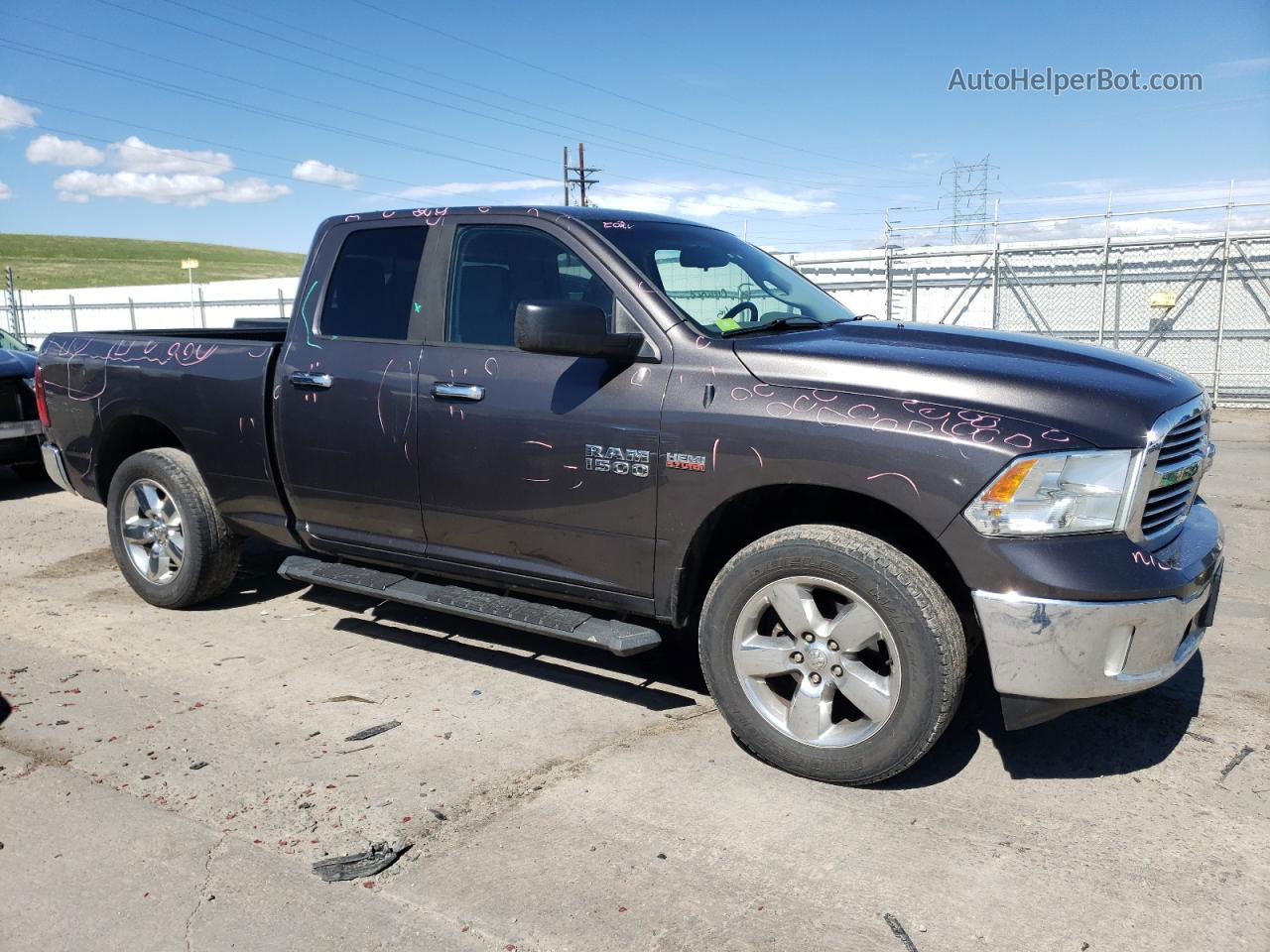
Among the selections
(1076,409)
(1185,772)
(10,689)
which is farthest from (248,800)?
(1185,772)

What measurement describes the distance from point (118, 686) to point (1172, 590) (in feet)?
13.7

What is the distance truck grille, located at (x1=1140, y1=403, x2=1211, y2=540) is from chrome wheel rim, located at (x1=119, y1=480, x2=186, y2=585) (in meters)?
4.49

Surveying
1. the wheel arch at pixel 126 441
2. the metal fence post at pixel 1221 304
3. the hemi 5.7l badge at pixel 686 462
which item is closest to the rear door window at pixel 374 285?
the wheel arch at pixel 126 441

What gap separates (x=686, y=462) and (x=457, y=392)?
1108mm

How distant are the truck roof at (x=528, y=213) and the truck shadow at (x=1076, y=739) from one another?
2.48m

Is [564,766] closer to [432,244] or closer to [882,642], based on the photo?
[882,642]

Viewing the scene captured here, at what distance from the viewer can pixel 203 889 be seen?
9.29 ft

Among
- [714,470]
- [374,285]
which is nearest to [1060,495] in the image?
[714,470]

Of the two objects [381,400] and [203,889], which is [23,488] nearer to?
[381,400]

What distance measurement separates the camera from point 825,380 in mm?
3344

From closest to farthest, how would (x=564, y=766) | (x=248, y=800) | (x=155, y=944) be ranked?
(x=155, y=944) → (x=248, y=800) → (x=564, y=766)

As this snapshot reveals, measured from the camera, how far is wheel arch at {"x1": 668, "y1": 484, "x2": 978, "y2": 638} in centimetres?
339

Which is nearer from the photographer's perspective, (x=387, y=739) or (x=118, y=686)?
(x=387, y=739)

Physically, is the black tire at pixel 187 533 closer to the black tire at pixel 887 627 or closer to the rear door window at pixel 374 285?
the rear door window at pixel 374 285
